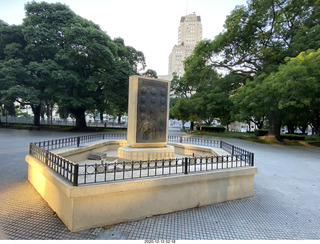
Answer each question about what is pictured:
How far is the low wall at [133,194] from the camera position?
3.89 meters

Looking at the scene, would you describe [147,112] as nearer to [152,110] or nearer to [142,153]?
[152,110]

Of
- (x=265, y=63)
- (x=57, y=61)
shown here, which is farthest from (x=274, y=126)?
(x=57, y=61)

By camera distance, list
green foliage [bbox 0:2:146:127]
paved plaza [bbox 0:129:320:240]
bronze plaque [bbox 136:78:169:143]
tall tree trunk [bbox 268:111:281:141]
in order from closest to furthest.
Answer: paved plaza [bbox 0:129:320:240]
bronze plaque [bbox 136:78:169:143]
tall tree trunk [bbox 268:111:281:141]
green foliage [bbox 0:2:146:127]

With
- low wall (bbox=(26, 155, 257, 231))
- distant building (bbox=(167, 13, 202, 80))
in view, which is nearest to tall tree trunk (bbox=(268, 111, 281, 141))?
low wall (bbox=(26, 155, 257, 231))

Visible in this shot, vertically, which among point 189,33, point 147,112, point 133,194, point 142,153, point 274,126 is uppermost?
point 189,33

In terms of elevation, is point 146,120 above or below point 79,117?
below

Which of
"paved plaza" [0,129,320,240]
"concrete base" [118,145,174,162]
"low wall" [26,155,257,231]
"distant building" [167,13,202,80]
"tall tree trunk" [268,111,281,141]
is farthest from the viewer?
"distant building" [167,13,202,80]

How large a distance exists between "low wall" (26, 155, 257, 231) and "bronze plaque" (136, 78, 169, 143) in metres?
3.51

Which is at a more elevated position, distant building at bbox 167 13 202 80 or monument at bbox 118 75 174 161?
distant building at bbox 167 13 202 80

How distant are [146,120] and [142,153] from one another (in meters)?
1.45

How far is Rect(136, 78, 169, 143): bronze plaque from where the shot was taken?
7.88 meters

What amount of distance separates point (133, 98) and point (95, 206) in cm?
483

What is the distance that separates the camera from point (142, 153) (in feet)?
25.0

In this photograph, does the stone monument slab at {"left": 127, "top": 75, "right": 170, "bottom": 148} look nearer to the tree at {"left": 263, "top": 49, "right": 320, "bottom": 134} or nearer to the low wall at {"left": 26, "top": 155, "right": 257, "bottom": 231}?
the low wall at {"left": 26, "top": 155, "right": 257, "bottom": 231}
